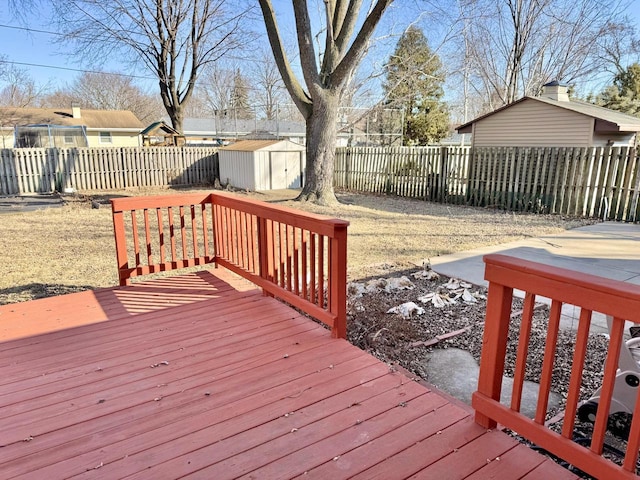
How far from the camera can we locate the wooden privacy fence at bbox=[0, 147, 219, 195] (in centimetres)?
1269

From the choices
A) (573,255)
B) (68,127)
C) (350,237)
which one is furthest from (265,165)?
(68,127)

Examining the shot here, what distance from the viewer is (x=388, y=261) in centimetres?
534

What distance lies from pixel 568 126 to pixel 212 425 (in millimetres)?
11517

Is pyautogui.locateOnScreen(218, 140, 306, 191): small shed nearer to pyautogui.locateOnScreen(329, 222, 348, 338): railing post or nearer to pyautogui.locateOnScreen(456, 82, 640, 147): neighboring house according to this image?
pyautogui.locateOnScreen(456, 82, 640, 147): neighboring house

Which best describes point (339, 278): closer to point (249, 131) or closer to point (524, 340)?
point (524, 340)

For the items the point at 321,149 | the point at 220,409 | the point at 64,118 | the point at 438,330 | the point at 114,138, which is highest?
the point at 64,118

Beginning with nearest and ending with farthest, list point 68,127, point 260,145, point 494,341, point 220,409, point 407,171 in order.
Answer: point 494,341
point 220,409
point 407,171
point 260,145
point 68,127

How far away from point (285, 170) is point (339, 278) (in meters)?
11.6

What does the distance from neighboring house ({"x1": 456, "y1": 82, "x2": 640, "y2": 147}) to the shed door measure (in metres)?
5.35

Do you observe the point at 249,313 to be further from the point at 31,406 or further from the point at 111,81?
the point at 111,81

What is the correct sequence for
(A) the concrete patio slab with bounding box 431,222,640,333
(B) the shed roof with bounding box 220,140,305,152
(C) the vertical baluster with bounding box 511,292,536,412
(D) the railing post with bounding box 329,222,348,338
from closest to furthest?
(C) the vertical baluster with bounding box 511,292,536,412 → (D) the railing post with bounding box 329,222,348,338 → (A) the concrete patio slab with bounding box 431,222,640,333 → (B) the shed roof with bounding box 220,140,305,152

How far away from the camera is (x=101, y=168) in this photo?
13805 mm

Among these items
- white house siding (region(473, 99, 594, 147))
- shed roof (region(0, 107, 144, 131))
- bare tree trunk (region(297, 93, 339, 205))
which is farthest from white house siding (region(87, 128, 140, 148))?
white house siding (region(473, 99, 594, 147))

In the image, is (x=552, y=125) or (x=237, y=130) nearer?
(x=552, y=125)
